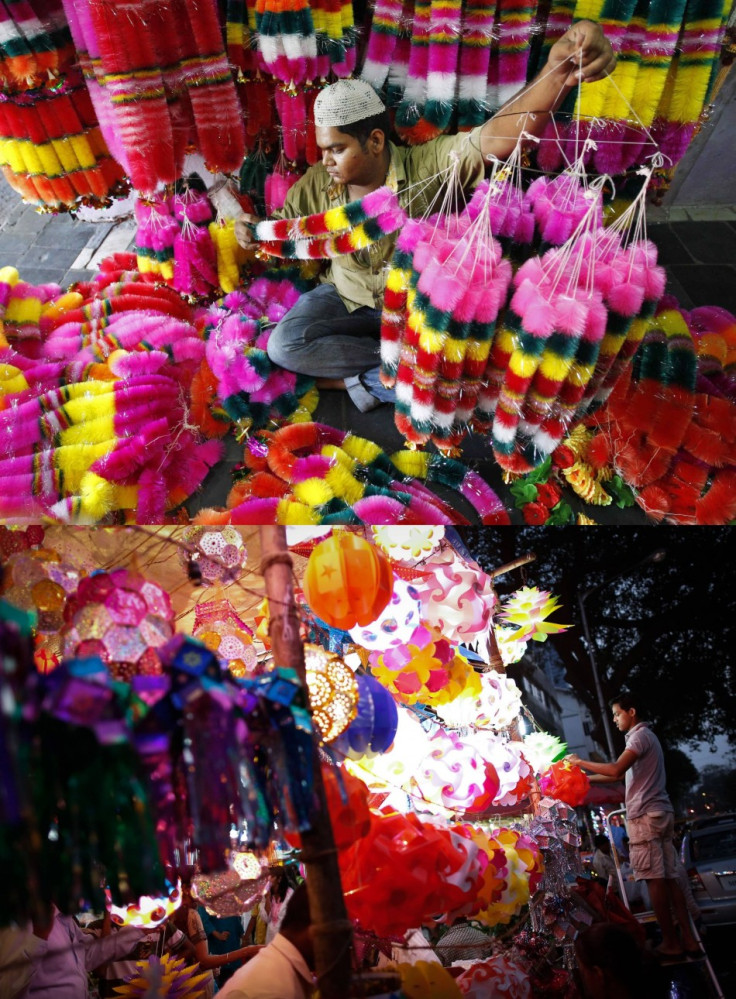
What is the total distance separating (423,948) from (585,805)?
41 centimetres

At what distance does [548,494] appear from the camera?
292cm

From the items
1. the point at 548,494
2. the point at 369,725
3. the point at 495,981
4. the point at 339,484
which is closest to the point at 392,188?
the point at 339,484

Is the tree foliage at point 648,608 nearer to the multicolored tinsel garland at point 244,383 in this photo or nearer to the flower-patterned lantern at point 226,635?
the flower-patterned lantern at point 226,635

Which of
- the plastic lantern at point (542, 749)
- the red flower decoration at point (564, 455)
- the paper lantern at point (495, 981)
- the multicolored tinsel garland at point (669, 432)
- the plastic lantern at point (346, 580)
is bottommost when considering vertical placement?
the red flower decoration at point (564, 455)

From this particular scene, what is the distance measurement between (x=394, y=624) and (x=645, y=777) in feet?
1.73

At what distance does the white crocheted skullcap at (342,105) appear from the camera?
111 inches

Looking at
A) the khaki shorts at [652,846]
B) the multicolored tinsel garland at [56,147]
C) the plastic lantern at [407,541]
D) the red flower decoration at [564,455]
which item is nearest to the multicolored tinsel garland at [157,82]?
the multicolored tinsel garland at [56,147]

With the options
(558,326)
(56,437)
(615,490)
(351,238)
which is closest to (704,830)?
(558,326)

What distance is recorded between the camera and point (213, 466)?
10.1ft

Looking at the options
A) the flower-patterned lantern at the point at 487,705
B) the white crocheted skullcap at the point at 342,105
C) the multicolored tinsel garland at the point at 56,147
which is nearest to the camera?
the flower-patterned lantern at the point at 487,705

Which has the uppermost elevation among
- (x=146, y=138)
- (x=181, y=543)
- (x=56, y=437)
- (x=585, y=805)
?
(x=181, y=543)


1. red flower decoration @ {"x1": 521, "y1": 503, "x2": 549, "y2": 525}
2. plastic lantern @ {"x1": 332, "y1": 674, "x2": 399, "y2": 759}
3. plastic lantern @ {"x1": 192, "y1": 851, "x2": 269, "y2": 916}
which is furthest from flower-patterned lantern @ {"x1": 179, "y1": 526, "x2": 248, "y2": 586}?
red flower decoration @ {"x1": 521, "y1": 503, "x2": 549, "y2": 525}

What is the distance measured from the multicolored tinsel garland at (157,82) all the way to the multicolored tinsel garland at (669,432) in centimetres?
185

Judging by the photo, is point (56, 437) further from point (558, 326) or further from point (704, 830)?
point (704, 830)
